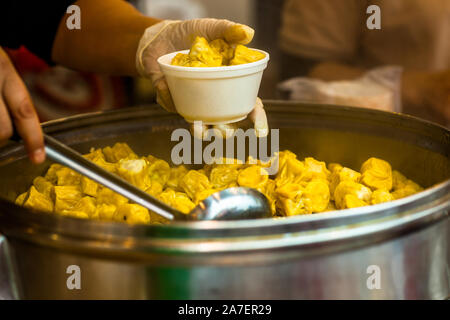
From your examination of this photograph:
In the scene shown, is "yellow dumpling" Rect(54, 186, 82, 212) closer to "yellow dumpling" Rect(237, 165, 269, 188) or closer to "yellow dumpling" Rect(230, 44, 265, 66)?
"yellow dumpling" Rect(237, 165, 269, 188)

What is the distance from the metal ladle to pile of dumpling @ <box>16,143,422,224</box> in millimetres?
179

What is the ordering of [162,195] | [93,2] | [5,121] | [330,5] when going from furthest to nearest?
[330,5]
[93,2]
[162,195]
[5,121]

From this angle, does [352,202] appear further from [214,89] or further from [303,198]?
[214,89]

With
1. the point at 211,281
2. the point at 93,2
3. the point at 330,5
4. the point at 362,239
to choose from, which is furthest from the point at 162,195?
the point at 330,5

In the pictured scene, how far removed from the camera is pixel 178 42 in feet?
5.46

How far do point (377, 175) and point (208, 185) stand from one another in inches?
19.6

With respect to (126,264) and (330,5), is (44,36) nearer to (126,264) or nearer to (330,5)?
(126,264)

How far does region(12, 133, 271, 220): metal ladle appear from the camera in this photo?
115 centimetres

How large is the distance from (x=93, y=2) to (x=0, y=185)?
83cm

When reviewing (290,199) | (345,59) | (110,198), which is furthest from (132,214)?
(345,59)

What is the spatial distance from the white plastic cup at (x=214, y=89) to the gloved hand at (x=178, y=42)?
0.10 metres

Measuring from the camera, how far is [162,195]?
148 centimetres

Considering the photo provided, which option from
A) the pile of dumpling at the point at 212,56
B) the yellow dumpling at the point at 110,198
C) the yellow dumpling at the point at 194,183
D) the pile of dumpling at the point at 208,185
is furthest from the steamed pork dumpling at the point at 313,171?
the yellow dumpling at the point at 110,198

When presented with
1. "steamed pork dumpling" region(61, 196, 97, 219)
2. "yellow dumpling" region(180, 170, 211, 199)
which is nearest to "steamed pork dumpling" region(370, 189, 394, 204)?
"yellow dumpling" region(180, 170, 211, 199)
